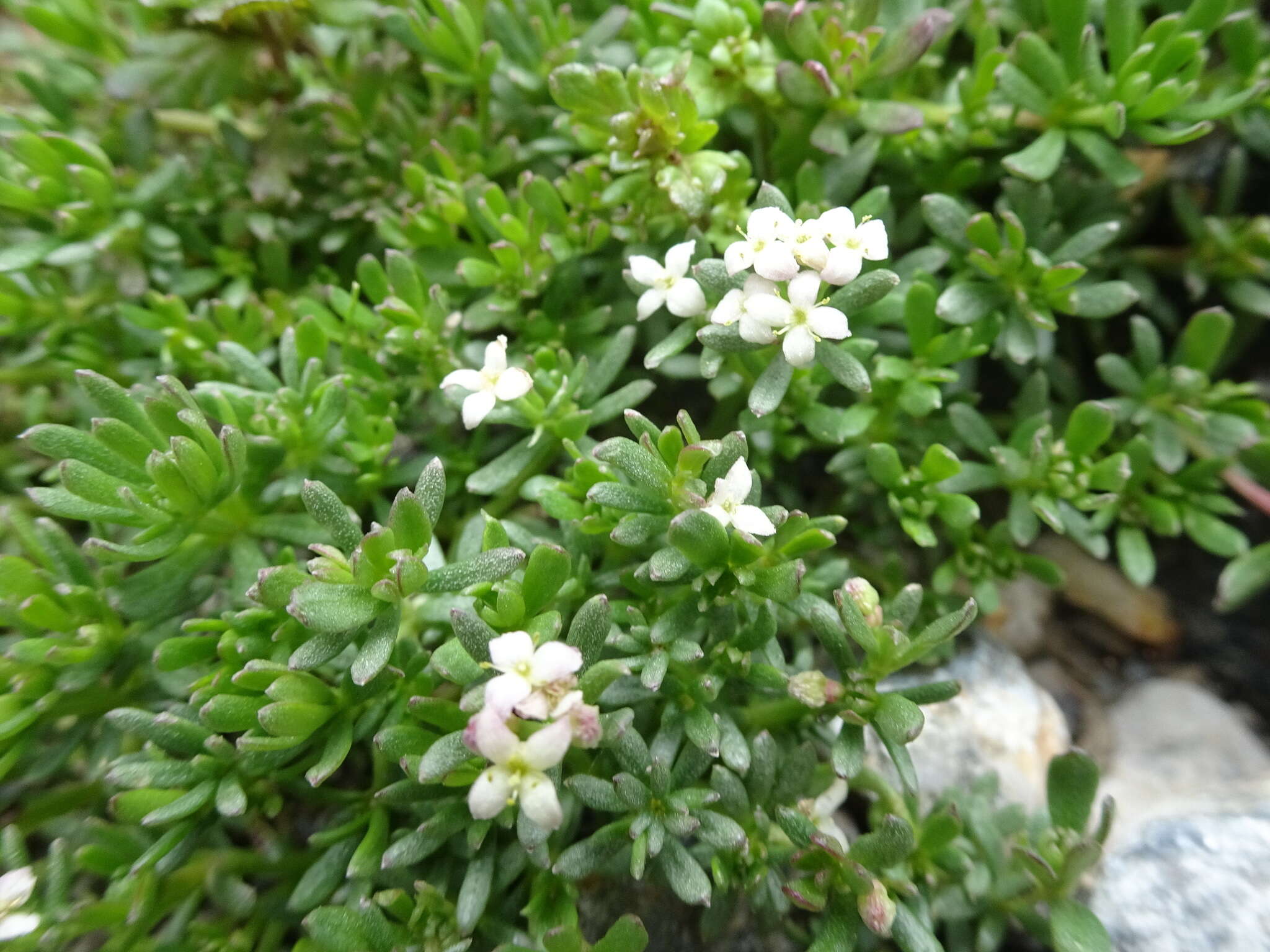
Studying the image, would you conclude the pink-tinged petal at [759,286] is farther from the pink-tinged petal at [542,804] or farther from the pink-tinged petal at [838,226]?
the pink-tinged petal at [542,804]

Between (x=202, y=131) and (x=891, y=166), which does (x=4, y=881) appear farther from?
(x=891, y=166)

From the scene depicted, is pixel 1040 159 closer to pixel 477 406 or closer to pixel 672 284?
pixel 672 284

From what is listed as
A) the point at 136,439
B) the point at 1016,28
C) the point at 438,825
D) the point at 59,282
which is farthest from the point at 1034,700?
the point at 59,282

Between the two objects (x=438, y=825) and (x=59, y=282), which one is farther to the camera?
(x=59, y=282)

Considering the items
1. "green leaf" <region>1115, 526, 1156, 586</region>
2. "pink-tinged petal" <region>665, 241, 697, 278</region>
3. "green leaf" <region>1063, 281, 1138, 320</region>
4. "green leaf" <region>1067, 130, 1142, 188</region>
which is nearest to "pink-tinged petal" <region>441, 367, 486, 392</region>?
"pink-tinged petal" <region>665, 241, 697, 278</region>

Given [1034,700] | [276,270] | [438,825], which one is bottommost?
[1034,700]

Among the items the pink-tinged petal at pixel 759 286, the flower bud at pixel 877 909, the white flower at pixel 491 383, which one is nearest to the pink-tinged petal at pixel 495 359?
the white flower at pixel 491 383

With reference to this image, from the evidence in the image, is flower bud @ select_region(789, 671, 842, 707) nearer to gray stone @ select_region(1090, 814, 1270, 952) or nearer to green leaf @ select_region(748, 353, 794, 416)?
green leaf @ select_region(748, 353, 794, 416)
